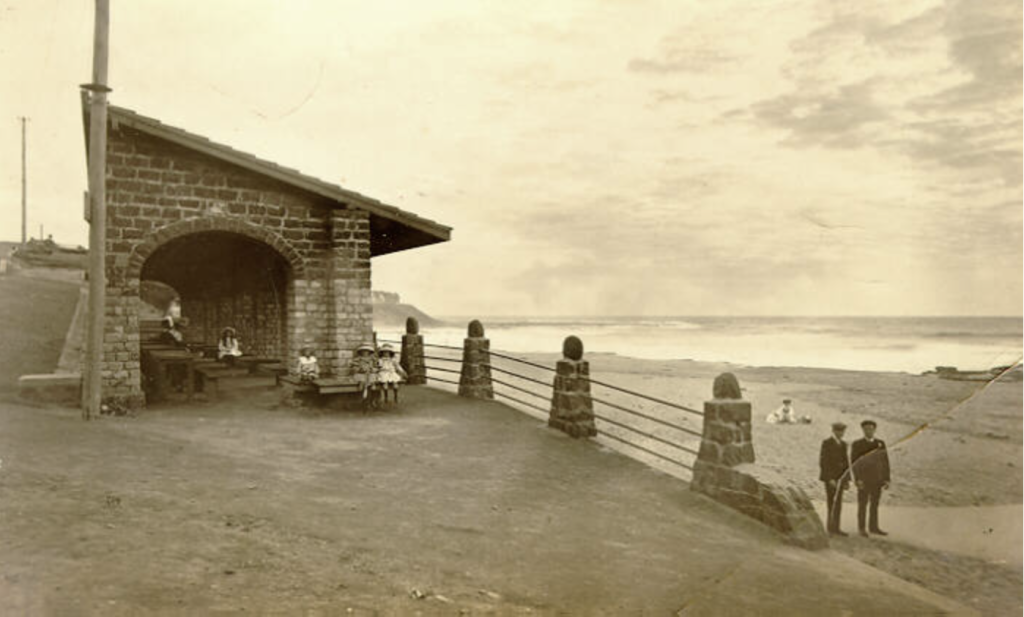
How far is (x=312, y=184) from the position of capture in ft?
36.9

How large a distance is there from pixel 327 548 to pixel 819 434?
17429mm

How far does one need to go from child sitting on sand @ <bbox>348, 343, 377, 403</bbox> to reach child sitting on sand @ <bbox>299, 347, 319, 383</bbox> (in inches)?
22.2

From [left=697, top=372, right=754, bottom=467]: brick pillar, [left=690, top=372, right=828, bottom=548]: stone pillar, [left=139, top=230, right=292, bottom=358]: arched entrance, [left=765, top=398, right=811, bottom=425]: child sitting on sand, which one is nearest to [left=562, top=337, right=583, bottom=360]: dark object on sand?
[left=690, top=372, right=828, bottom=548]: stone pillar

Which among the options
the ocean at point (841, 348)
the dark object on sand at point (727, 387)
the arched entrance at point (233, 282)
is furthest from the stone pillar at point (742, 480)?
the ocean at point (841, 348)

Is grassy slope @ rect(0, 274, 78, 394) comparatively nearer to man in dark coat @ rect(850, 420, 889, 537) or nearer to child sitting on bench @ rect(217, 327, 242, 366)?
child sitting on bench @ rect(217, 327, 242, 366)

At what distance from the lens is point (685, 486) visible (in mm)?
8172

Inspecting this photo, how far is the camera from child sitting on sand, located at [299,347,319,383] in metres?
11.3

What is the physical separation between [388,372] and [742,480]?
5955 mm

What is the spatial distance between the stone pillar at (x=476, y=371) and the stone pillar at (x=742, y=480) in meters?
5.35

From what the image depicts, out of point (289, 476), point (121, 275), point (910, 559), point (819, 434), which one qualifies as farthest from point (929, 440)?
point (121, 275)

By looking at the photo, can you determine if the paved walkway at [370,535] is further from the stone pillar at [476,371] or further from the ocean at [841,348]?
the ocean at [841,348]

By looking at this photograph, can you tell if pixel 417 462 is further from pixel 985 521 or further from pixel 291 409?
pixel 985 521

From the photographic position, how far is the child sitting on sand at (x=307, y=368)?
37.1 ft

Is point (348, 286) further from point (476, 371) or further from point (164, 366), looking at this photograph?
point (164, 366)
